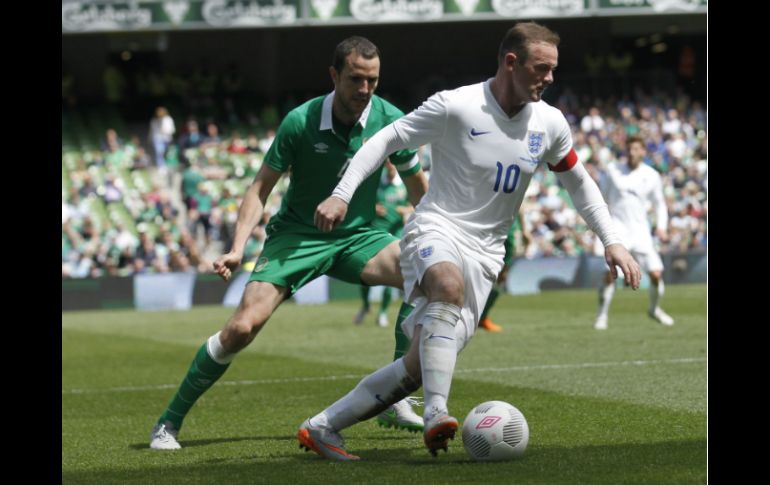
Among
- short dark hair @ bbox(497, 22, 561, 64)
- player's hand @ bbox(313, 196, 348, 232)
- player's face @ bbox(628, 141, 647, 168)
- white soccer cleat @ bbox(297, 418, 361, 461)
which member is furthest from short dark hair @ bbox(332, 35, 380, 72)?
player's face @ bbox(628, 141, 647, 168)

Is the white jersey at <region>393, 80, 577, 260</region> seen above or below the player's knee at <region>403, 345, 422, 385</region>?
above

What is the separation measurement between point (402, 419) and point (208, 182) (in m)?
22.0

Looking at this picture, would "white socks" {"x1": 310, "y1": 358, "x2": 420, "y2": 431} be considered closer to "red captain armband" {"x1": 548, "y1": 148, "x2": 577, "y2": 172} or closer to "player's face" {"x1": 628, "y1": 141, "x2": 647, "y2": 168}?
"red captain armband" {"x1": 548, "y1": 148, "x2": 577, "y2": 172}

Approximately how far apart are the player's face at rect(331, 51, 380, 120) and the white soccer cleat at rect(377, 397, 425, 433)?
1.78m

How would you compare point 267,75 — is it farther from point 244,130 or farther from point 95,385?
point 95,385

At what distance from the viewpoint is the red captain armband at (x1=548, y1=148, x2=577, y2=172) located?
6520 mm

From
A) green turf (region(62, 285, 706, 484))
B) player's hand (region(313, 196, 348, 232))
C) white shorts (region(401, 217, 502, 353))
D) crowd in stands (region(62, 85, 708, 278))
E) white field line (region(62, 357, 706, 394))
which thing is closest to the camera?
player's hand (region(313, 196, 348, 232))

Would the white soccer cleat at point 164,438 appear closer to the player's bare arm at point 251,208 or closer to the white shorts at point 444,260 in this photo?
the player's bare arm at point 251,208

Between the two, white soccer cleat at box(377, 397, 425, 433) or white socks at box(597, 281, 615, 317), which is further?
white socks at box(597, 281, 615, 317)

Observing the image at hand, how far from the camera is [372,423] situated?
8.19 meters

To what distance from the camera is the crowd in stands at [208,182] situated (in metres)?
26.1

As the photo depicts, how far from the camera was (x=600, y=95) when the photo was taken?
34094 millimetres

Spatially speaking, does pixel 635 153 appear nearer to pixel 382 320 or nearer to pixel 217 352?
pixel 382 320

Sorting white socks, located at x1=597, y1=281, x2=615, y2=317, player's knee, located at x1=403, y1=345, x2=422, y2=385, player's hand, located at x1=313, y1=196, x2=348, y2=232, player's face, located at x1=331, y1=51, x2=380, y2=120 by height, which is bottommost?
white socks, located at x1=597, y1=281, x2=615, y2=317
